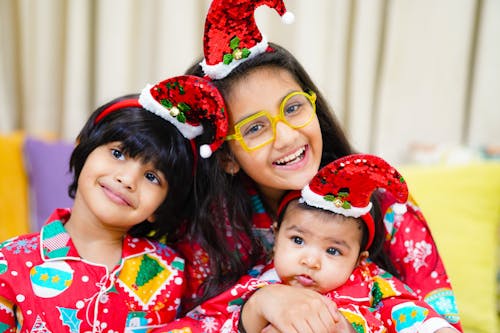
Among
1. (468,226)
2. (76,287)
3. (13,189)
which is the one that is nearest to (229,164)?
(76,287)

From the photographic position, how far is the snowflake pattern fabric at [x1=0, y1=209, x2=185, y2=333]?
1.23m

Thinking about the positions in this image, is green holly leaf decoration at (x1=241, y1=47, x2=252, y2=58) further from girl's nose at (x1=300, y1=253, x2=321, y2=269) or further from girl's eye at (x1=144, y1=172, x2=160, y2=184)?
girl's nose at (x1=300, y1=253, x2=321, y2=269)

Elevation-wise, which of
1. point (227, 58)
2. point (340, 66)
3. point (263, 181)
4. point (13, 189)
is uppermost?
point (227, 58)

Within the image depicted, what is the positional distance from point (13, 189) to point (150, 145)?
1.21 meters

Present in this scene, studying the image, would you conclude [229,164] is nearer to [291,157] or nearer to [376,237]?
[291,157]

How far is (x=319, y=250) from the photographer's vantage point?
4.21ft

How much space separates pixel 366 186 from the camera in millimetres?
1224

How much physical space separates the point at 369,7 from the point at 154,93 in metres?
1.19

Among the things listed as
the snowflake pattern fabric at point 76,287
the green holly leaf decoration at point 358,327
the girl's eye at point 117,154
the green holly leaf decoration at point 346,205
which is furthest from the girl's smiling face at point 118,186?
the green holly leaf decoration at point 358,327

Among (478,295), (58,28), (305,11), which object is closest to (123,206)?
(478,295)

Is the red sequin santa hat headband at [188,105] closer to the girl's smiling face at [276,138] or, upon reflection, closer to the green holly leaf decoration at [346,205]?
the girl's smiling face at [276,138]

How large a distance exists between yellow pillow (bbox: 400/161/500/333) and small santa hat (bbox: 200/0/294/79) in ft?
2.70

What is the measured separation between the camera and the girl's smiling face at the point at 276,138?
1.32 m

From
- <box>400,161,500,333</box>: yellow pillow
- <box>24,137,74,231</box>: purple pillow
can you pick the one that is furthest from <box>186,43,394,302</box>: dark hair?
<box>24,137,74,231</box>: purple pillow
